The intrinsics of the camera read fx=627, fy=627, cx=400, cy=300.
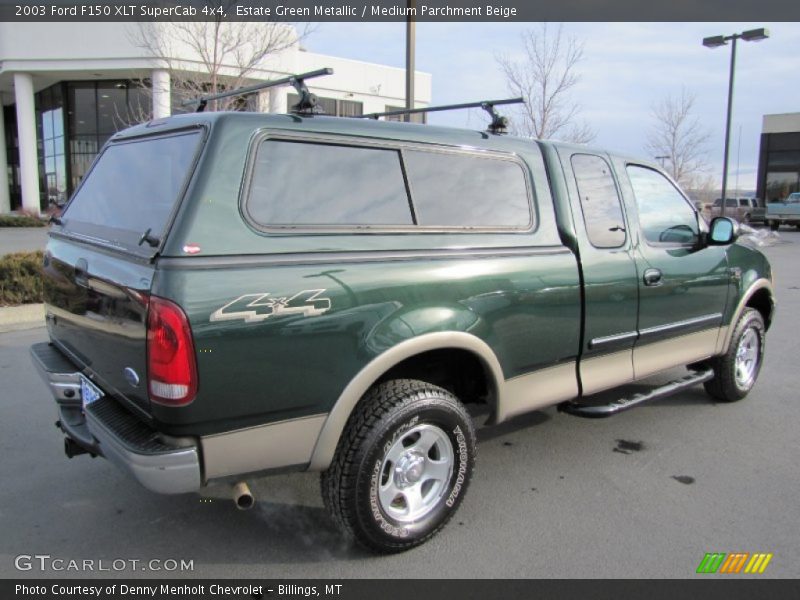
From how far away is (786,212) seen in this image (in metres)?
30.8

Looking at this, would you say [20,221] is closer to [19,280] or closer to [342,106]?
[342,106]

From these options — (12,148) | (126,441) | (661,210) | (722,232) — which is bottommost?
(126,441)

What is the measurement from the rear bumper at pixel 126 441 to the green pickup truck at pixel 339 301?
1cm

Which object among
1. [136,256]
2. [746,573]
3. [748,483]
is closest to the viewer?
[136,256]

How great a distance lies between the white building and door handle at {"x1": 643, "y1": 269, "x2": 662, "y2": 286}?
16.9 meters

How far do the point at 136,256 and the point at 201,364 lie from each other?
0.58 m

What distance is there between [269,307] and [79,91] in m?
31.3

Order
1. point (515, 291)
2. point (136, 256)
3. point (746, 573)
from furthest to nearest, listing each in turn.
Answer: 1. point (515, 291)
2. point (746, 573)
3. point (136, 256)

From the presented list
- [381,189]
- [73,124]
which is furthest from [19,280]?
[73,124]

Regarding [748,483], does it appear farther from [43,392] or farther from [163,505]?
Result: [43,392]

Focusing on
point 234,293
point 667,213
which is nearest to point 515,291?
point 234,293

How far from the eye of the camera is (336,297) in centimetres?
262

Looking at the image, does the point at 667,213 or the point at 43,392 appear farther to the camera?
the point at 43,392

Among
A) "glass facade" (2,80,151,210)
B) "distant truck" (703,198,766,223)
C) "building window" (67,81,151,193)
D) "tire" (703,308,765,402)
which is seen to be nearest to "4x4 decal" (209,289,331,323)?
"tire" (703,308,765,402)
